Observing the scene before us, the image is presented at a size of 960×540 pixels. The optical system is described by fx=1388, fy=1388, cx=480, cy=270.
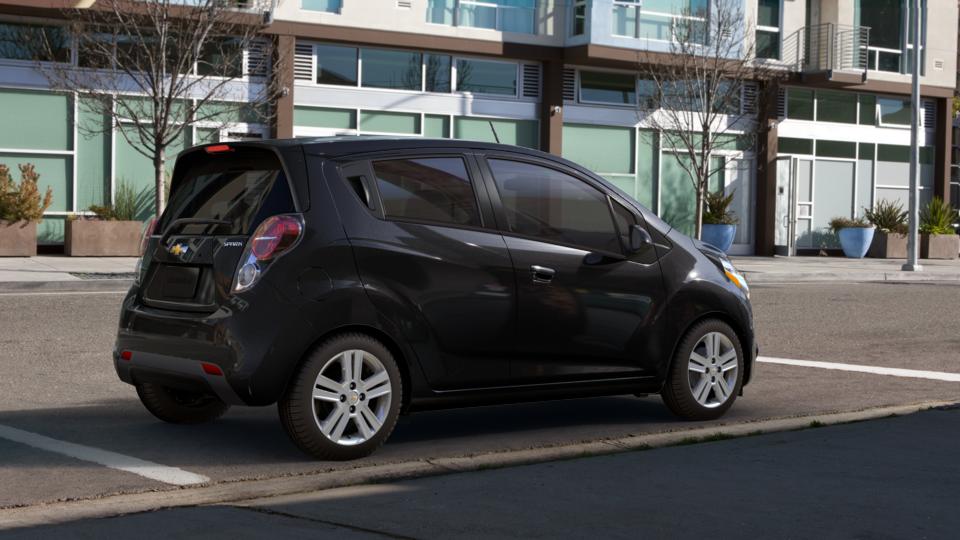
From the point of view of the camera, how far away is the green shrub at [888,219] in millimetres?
35938

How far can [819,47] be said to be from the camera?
3619cm

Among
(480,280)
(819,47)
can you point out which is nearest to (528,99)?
(819,47)

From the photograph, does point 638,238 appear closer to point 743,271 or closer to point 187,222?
point 187,222

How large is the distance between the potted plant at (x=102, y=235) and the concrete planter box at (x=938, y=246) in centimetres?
2030

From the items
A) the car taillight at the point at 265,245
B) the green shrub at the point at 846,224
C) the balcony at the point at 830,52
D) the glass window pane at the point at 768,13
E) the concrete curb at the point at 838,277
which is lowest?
the concrete curb at the point at 838,277

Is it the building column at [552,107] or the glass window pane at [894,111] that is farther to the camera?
the glass window pane at [894,111]

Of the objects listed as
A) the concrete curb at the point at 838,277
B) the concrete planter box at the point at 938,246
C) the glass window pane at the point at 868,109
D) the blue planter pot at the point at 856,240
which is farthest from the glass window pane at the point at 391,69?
the concrete planter box at the point at 938,246

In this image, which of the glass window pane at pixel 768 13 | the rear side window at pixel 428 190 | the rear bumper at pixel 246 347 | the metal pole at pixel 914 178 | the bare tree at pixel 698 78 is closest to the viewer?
the rear bumper at pixel 246 347

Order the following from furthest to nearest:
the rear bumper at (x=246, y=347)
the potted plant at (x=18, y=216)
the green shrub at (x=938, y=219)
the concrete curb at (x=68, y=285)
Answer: the green shrub at (x=938, y=219)
the potted plant at (x=18, y=216)
the concrete curb at (x=68, y=285)
the rear bumper at (x=246, y=347)

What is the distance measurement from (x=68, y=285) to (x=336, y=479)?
13.7 metres

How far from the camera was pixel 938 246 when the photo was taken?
35844mm

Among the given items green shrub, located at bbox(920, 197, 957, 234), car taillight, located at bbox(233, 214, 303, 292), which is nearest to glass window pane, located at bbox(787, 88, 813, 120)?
green shrub, located at bbox(920, 197, 957, 234)

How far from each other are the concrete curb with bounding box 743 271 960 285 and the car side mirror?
668 inches

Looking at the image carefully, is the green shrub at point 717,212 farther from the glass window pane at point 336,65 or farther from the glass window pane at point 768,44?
the glass window pane at point 336,65
